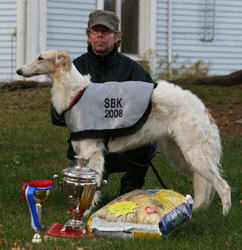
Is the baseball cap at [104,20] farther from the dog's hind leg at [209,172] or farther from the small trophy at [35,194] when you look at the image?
the small trophy at [35,194]

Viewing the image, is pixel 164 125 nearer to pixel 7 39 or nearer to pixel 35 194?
pixel 35 194

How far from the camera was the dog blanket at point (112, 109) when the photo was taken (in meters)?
5.67

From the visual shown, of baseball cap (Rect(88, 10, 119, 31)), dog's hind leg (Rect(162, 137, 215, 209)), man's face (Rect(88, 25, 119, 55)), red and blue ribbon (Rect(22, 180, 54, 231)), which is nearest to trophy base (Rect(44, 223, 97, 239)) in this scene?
red and blue ribbon (Rect(22, 180, 54, 231))

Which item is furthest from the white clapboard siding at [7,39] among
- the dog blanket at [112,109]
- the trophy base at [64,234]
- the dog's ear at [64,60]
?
the trophy base at [64,234]

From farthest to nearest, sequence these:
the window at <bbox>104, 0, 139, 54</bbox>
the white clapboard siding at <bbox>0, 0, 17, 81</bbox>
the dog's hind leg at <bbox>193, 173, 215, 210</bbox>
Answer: the window at <bbox>104, 0, 139, 54</bbox>
the white clapboard siding at <bbox>0, 0, 17, 81</bbox>
the dog's hind leg at <bbox>193, 173, 215, 210</bbox>

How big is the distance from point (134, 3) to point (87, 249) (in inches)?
474

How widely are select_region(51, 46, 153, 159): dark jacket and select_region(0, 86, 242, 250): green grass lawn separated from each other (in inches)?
35.5

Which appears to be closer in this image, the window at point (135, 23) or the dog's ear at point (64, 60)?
the dog's ear at point (64, 60)

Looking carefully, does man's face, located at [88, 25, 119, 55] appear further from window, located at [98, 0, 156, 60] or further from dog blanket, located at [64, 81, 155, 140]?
window, located at [98, 0, 156, 60]

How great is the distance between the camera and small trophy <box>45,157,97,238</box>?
14.5 feet

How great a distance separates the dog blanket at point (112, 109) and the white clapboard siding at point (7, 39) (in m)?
8.74

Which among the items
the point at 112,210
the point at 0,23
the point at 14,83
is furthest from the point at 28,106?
the point at 112,210

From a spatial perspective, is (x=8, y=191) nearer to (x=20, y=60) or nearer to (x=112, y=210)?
(x=112, y=210)

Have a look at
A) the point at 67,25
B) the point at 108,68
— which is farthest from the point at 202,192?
the point at 67,25
